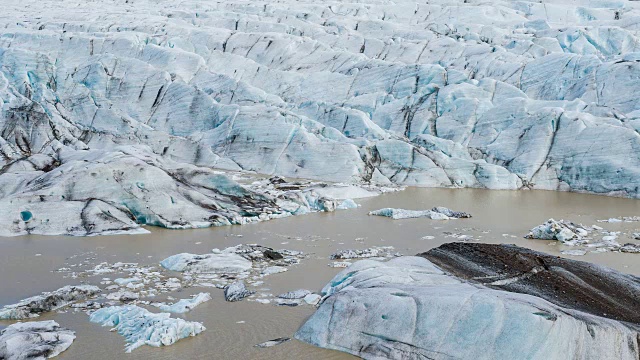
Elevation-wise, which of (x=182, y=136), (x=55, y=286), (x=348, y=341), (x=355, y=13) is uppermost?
(x=355, y=13)

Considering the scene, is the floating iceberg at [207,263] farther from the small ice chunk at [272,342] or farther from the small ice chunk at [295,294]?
the small ice chunk at [272,342]

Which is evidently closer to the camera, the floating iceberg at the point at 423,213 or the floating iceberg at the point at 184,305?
the floating iceberg at the point at 184,305

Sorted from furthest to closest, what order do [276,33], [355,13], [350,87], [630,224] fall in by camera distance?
[355,13]
[276,33]
[350,87]
[630,224]

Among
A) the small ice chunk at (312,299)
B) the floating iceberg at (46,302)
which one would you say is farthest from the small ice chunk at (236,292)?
the floating iceberg at (46,302)

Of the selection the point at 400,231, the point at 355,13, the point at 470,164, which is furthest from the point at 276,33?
the point at 400,231

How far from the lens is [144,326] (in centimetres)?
614

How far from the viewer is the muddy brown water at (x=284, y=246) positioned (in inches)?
233

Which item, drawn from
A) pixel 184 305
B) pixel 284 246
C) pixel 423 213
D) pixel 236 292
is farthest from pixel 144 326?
pixel 423 213

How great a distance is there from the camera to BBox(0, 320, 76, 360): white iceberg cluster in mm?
5480

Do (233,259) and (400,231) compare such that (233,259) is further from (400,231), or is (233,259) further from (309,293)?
(400,231)

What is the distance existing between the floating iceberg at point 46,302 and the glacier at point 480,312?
2.98 meters

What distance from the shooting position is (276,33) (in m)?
30.6

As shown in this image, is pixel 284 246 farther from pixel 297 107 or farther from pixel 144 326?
pixel 297 107

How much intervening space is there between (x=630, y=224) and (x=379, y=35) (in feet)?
70.6
